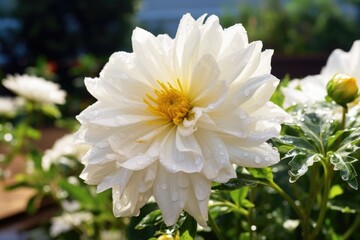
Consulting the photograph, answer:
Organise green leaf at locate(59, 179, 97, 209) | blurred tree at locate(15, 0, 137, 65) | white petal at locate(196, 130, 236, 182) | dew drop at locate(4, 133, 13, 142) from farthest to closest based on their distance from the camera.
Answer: blurred tree at locate(15, 0, 137, 65) → dew drop at locate(4, 133, 13, 142) → green leaf at locate(59, 179, 97, 209) → white petal at locate(196, 130, 236, 182)

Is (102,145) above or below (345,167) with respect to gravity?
above

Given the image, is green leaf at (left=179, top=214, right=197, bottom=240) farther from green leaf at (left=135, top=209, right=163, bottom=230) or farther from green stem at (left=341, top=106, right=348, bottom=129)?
green stem at (left=341, top=106, right=348, bottom=129)

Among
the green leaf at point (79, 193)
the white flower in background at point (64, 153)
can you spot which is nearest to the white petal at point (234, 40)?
the green leaf at point (79, 193)

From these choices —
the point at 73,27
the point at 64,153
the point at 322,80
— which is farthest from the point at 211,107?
the point at 73,27

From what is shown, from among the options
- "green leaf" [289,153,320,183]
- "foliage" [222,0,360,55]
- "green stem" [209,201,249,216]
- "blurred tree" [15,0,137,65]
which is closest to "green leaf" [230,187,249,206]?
"green stem" [209,201,249,216]

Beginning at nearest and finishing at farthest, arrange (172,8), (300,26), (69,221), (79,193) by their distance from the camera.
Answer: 1. (79,193)
2. (69,221)
3. (300,26)
4. (172,8)

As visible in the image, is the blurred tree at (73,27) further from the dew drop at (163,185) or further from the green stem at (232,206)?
the dew drop at (163,185)

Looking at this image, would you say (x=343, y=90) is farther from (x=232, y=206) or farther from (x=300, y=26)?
(x=300, y=26)
